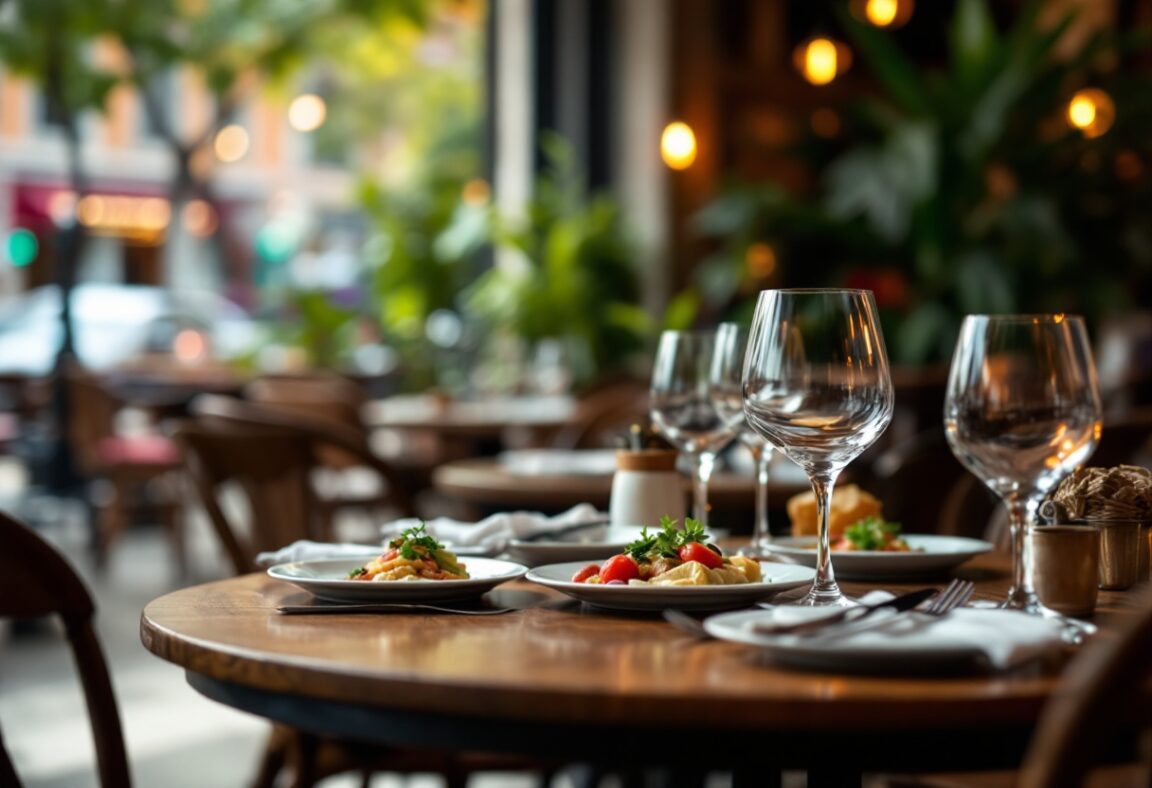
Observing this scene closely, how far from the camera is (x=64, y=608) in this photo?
4.36 feet

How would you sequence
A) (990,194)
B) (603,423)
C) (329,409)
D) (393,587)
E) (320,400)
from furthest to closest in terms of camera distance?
(990,194) → (320,400) → (329,409) → (603,423) → (393,587)

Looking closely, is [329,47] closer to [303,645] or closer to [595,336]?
[595,336]

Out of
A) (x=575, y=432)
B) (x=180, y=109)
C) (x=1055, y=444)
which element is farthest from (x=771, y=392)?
(x=180, y=109)

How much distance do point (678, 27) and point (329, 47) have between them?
2.05 metres

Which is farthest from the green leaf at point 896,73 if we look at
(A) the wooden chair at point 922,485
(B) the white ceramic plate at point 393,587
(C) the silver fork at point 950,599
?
(B) the white ceramic plate at point 393,587

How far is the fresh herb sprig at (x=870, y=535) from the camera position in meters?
1.48

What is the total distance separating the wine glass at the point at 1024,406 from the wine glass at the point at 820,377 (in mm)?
64

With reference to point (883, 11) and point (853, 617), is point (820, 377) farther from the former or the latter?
point (883, 11)

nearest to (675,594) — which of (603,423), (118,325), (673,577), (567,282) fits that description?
(673,577)

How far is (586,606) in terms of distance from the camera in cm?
124

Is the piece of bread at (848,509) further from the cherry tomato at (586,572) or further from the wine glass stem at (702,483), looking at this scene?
the cherry tomato at (586,572)

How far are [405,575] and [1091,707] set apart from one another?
2.01 feet

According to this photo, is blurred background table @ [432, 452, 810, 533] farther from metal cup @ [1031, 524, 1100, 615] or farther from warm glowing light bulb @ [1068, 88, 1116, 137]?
warm glowing light bulb @ [1068, 88, 1116, 137]

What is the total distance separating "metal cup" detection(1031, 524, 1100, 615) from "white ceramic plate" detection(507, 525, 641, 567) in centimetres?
41
